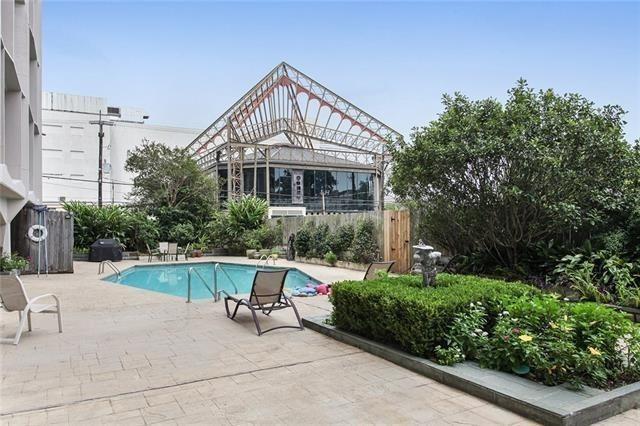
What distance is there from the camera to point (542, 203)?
331 inches

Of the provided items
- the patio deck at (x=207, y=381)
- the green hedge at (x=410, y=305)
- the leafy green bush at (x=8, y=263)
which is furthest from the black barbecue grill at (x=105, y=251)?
the green hedge at (x=410, y=305)

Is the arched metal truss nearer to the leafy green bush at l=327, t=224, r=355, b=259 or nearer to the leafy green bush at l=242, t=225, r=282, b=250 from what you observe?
the leafy green bush at l=242, t=225, r=282, b=250

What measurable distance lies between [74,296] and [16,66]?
21.3 ft

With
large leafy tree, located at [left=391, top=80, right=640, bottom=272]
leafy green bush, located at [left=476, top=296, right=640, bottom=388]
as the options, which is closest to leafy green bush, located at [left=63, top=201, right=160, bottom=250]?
large leafy tree, located at [left=391, top=80, right=640, bottom=272]

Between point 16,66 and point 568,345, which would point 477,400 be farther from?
point 16,66

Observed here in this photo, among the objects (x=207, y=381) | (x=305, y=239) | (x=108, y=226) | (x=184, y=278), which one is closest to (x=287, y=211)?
(x=108, y=226)

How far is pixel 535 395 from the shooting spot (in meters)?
3.30

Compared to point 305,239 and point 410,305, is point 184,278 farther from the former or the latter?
point 410,305

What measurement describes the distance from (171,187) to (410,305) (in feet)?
69.7

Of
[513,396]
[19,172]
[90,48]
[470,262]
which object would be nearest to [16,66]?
[90,48]

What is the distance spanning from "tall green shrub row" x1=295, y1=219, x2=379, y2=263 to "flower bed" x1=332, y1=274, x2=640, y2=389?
8329 millimetres

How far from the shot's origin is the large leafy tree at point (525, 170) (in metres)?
8.10

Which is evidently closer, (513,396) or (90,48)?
(513,396)

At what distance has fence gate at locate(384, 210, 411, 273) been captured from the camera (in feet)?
39.9
